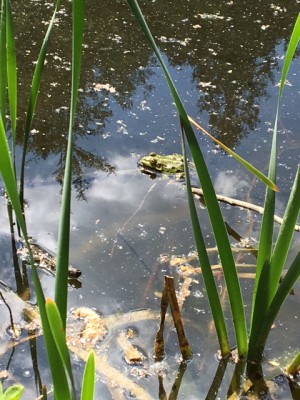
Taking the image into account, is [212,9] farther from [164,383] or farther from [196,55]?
[164,383]

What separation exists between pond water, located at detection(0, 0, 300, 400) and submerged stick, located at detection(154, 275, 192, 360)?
4cm

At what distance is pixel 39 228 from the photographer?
8.11 ft

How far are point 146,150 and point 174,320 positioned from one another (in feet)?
4.47

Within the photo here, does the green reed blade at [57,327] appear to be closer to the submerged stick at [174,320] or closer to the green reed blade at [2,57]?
the submerged stick at [174,320]

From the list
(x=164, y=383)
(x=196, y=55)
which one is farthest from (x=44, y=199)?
(x=196, y=55)

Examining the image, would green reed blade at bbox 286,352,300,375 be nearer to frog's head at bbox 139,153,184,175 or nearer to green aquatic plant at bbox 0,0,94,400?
green aquatic plant at bbox 0,0,94,400

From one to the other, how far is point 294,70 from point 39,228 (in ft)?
7.13

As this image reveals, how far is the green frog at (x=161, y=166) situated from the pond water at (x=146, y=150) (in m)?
0.06

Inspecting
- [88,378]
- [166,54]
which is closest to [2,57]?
[88,378]

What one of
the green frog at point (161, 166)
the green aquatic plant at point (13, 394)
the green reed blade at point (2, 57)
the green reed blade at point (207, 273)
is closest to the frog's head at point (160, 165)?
the green frog at point (161, 166)

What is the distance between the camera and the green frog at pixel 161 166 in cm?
286

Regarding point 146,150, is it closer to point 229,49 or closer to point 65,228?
point 229,49

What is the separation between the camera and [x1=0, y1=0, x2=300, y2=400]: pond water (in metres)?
1.97

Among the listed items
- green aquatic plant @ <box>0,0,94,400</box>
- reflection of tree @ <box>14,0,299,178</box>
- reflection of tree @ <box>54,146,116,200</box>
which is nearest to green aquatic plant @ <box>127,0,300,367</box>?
green aquatic plant @ <box>0,0,94,400</box>
